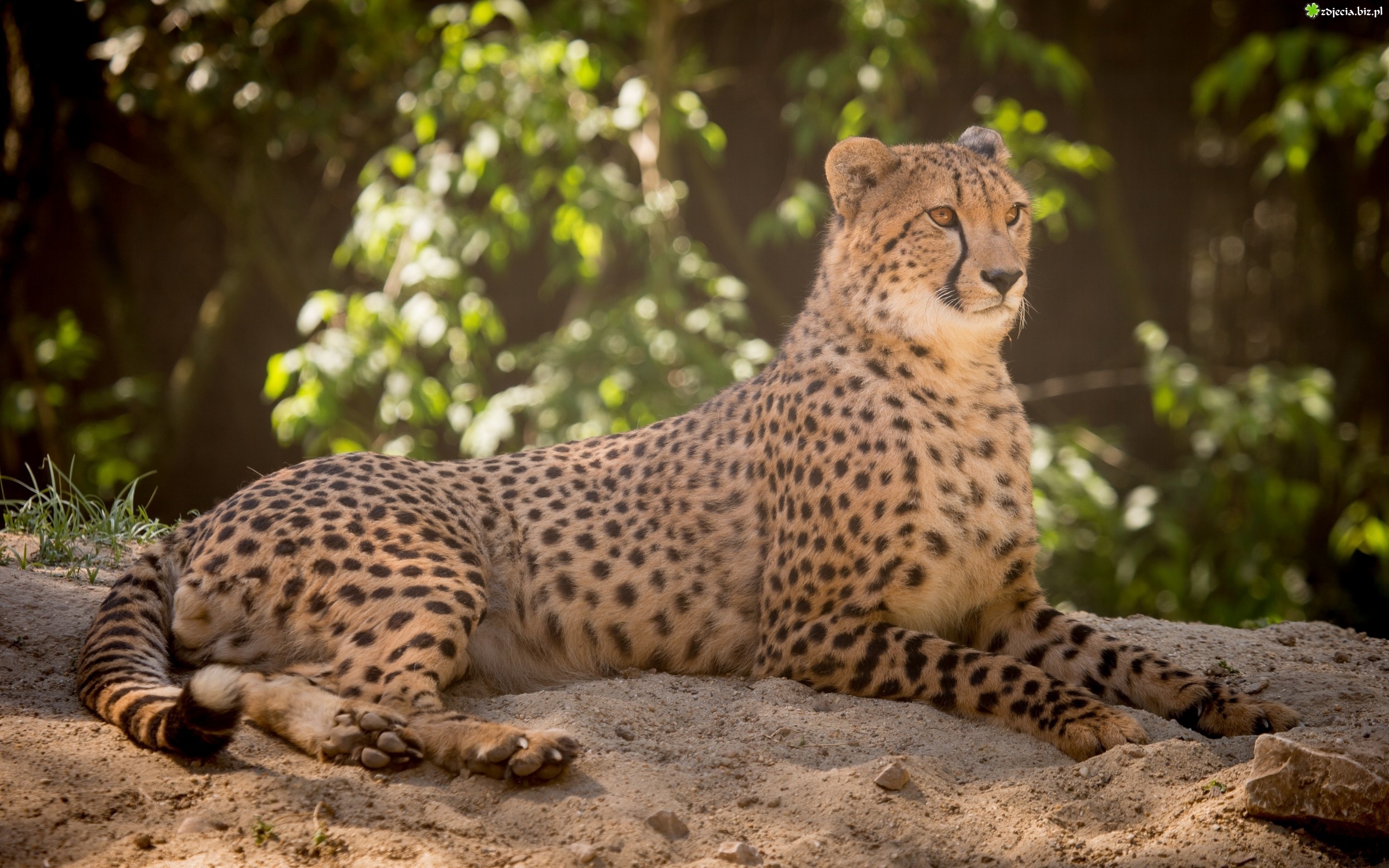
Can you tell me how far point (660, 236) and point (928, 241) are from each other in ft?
10.2

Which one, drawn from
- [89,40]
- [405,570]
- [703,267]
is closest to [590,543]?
[405,570]

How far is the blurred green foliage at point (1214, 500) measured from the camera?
5895 mm

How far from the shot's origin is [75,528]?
12.6 ft

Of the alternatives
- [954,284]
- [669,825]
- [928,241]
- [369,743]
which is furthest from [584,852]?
[928,241]

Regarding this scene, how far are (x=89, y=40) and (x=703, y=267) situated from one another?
4.00 meters

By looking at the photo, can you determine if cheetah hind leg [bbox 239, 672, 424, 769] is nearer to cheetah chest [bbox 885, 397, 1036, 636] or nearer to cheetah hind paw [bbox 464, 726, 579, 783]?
cheetah hind paw [bbox 464, 726, 579, 783]

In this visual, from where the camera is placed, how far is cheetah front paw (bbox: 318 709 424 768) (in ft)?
8.09

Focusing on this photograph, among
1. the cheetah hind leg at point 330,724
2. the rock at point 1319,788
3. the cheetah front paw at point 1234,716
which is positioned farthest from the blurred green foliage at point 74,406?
the rock at point 1319,788

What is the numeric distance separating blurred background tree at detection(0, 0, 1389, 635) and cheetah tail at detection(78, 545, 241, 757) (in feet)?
8.24

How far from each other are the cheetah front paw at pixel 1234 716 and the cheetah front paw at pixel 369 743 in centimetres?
176

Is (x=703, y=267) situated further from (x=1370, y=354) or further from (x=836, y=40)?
(x=1370, y=354)

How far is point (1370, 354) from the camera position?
7.56 meters

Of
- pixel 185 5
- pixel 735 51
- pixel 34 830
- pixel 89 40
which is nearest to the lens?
pixel 34 830

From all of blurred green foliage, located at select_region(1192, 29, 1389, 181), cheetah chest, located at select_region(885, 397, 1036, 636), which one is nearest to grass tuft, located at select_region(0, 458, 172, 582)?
cheetah chest, located at select_region(885, 397, 1036, 636)
